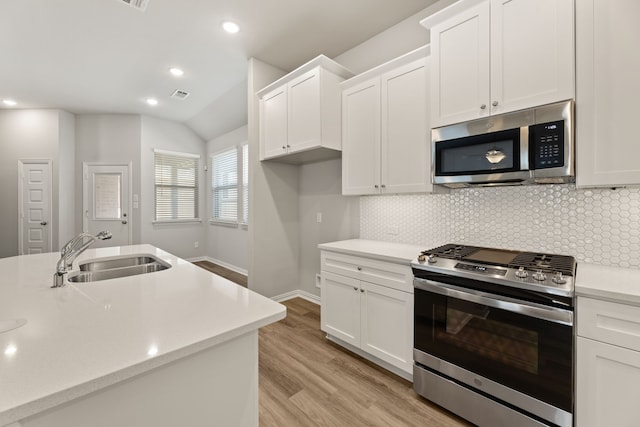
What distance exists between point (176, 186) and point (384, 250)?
5276mm

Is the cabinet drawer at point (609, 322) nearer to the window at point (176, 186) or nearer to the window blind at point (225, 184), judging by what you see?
the window blind at point (225, 184)

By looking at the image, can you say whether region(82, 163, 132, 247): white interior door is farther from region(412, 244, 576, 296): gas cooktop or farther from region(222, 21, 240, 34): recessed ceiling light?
region(412, 244, 576, 296): gas cooktop

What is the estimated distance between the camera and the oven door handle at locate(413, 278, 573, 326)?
1.31m

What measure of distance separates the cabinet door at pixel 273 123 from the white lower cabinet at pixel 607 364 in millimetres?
2721

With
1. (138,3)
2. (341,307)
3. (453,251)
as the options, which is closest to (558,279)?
(453,251)

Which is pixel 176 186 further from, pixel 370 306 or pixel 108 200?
pixel 370 306

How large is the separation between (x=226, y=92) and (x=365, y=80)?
281cm

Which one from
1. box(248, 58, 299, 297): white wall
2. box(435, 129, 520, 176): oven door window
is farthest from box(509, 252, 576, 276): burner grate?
box(248, 58, 299, 297): white wall

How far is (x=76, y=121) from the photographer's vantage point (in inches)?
212

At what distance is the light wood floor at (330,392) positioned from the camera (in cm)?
166

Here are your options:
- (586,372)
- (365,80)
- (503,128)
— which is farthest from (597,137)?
(365,80)

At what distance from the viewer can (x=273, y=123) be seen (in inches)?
126

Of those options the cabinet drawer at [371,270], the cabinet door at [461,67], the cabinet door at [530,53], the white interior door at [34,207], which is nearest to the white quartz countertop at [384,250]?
the cabinet drawer at [371,270]

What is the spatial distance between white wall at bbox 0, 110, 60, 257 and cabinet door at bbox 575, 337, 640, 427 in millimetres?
7152
